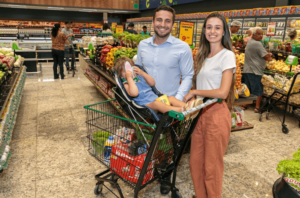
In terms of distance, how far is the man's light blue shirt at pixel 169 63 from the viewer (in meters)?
2.23

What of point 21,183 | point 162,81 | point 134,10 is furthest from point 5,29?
point 162,81

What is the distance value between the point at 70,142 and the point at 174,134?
2.18 meters

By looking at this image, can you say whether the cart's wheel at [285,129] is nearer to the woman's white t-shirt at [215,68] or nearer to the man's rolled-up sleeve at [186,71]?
the man's rolled-up sleeve at [186,71]

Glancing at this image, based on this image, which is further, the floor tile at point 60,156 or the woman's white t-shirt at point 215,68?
the floor tile at point 60,156

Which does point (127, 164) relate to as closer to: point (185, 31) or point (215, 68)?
point (215, 68)

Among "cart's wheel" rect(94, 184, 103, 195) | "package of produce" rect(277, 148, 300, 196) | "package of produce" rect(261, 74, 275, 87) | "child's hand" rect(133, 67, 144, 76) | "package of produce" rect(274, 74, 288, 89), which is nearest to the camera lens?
"package of produce" rect(277, 148, 300, 196)

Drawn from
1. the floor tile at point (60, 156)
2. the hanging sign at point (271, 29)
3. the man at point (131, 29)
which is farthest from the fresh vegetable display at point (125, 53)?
the hanging sign at point (271, 29)

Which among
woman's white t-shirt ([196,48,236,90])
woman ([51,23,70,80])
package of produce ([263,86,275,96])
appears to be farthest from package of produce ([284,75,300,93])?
woman ([51,23,70,80])

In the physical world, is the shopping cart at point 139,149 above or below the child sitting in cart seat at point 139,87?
below

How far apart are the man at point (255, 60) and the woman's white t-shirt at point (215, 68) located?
3.27 meters

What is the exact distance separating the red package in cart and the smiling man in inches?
26.4

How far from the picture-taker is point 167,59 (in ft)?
7.32

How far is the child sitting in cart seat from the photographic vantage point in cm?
193

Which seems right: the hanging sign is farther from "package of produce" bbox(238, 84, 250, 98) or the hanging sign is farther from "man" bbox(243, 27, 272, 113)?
"package of produce" bbox(238, 84, 250, 98)
